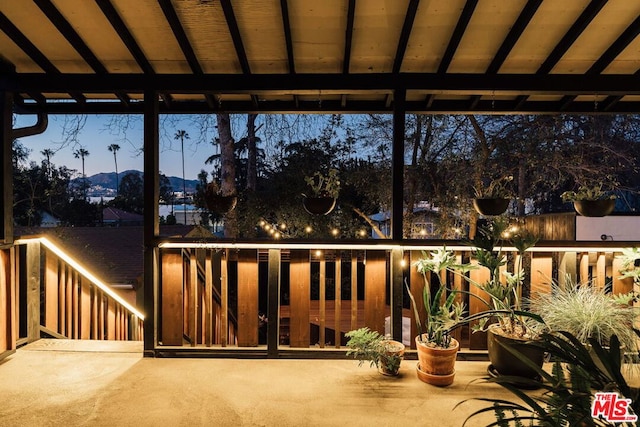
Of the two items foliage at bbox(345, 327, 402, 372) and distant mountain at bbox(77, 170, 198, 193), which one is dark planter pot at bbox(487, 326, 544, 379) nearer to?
foliage at bbox(345, 327, 402, 372)

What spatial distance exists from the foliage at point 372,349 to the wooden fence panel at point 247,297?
0.95 m

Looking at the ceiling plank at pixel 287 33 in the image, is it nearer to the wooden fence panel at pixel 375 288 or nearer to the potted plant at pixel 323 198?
the potted plant at pixel 323 198

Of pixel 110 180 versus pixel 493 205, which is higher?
pixel 110 180

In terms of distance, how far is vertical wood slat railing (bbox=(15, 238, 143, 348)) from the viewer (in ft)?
12.1

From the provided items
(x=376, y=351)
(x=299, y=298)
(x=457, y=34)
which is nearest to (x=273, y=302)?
(x=299, y=298)

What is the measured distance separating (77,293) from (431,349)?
376cm

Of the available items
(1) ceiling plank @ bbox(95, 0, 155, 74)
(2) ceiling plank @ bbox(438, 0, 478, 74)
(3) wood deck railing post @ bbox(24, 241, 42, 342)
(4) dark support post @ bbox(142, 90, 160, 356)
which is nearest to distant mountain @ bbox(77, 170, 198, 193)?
(3) wood deck railing post @ bbox(24, 241, 42, 342)

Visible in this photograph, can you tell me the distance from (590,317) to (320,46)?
2.87 meters

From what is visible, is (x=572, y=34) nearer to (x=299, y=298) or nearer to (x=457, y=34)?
(x=457, y=34)

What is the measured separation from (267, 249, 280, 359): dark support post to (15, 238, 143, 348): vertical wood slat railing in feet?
7.18

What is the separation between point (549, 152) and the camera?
345 inches

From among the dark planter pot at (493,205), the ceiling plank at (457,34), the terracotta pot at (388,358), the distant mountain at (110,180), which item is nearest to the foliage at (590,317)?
the dark planter pot at (493,205)

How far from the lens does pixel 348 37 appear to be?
295 centimetres

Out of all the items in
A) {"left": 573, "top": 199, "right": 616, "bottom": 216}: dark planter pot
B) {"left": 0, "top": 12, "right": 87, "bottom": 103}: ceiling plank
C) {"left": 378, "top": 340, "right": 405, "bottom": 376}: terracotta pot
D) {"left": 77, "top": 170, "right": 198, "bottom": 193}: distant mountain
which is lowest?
{"left": 378, "top": 340, "right": 405, "bottom": 376}: terracotta pot
